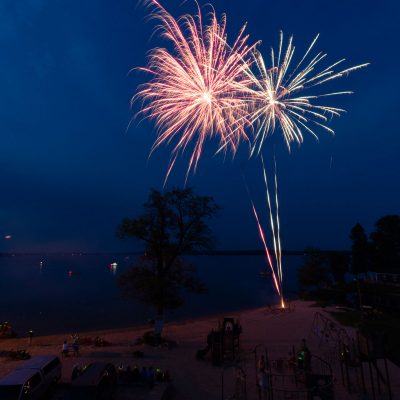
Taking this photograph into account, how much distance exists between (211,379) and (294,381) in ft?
13.1

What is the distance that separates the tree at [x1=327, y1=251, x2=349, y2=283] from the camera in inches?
2207

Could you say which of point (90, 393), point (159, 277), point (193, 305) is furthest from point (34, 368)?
point (193, 305)

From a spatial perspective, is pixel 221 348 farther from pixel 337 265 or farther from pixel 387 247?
pixel 387 247

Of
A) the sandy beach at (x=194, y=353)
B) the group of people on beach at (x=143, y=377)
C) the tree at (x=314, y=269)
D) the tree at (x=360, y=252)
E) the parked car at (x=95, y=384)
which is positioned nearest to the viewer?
the parked car at (x=95, y=384)

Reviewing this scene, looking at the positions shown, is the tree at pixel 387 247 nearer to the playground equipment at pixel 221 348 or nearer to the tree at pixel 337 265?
the tree at pixel 337 265

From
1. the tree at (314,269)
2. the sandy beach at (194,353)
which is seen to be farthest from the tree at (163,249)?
the tree at (314,269)

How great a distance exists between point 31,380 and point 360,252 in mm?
57308

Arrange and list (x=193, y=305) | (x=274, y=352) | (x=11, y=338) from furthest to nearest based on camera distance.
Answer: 1. (x=193, y=305)
2. (x=11, y=338)
3. (x=274, y=352)

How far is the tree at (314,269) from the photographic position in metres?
54.5

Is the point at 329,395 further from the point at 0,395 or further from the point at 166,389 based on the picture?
the point at 0,395

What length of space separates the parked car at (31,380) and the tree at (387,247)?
5553 centimetres

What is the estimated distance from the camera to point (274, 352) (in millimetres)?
19578

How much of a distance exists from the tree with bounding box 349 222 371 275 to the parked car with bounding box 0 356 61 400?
5176cm

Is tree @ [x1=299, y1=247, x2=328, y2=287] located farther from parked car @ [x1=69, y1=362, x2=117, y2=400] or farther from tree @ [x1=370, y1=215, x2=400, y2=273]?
parked car @ [x1=69, y1=362, x2=117, y2=400]
